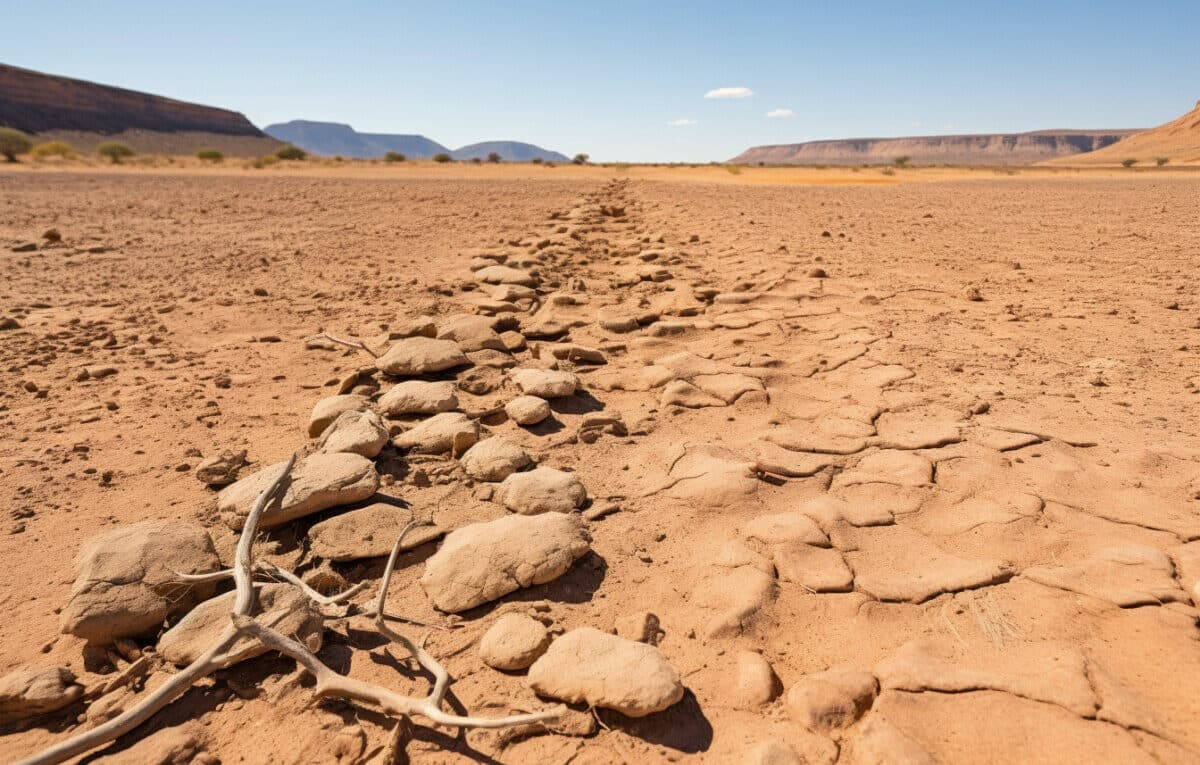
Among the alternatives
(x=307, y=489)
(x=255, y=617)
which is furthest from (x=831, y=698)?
(x=307, y=489)

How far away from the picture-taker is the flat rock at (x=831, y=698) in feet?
3.79

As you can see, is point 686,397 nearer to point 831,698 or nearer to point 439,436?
point 439,436

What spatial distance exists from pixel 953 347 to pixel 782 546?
75.6 inches

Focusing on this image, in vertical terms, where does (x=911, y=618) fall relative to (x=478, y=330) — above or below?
below

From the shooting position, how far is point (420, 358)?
2.92 meters

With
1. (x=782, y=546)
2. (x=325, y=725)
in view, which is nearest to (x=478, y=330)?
(x=782, y=546)

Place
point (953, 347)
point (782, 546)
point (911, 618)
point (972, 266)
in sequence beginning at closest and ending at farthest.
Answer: point (911, 618) → point (782, 546) → point (953, 347) → point (972, 266)

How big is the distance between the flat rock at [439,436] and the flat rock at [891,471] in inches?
48.6

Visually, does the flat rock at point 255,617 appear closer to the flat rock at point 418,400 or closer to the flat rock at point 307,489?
the flat rock at point 307,489

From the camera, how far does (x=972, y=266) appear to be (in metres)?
4.70

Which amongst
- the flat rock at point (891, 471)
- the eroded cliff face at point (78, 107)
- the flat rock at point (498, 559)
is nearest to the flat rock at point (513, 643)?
the flat rock at point (498, 559)

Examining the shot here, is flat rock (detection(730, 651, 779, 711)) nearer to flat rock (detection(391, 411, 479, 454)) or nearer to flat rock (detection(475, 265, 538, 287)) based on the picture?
flat rock (detection(391, 411, 479, 454))

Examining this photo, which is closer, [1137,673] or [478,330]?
[1137,673]

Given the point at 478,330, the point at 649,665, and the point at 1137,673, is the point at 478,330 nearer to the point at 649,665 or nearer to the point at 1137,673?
the point at 649,665
